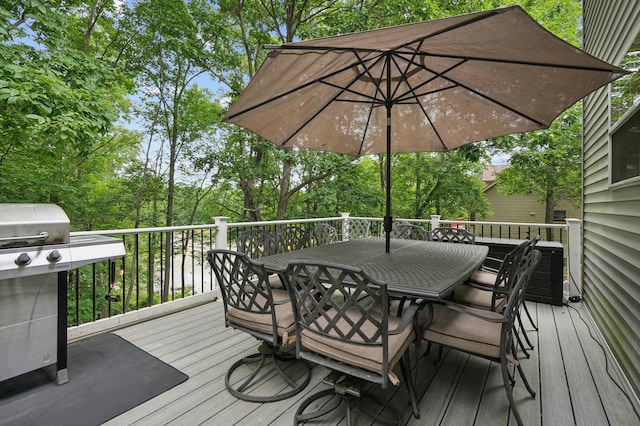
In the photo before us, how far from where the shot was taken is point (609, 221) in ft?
9.45

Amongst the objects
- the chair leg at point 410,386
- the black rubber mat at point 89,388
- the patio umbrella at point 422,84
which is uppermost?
the patio umbrella at point 422,84

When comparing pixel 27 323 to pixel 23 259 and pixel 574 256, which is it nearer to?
pixel 23 259

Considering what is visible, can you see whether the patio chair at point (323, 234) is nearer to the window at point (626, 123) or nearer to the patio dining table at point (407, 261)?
the patio dining table at point (407, 261)

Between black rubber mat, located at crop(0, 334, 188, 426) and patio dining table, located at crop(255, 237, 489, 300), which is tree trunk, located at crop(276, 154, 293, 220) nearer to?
patio dining table, located at crop(255, 237, 489, 300)

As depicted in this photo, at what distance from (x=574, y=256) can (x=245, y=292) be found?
448 centimetres

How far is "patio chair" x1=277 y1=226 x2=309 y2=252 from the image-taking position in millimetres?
3525

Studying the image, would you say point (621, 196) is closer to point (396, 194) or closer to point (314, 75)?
point (314, 75)

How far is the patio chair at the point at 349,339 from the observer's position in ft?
4.91

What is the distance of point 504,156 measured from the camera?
10.6m

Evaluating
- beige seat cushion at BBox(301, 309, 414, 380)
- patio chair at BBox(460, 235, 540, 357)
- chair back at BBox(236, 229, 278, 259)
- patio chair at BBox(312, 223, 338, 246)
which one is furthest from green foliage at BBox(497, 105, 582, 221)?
beige seat cushion at BBox(301, 309, 414, 380)

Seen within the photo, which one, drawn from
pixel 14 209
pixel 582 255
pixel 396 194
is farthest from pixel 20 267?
pixel 396 194

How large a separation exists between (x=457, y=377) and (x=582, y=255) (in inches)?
121

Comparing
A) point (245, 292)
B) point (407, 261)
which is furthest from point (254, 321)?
point (407, 261)

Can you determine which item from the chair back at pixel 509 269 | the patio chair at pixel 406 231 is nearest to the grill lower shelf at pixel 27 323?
the chair back at pixel 509 269
